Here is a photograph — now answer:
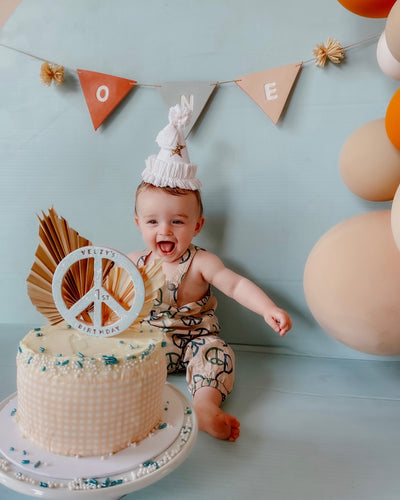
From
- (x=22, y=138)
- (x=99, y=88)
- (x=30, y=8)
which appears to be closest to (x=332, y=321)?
(x=99, y=88)

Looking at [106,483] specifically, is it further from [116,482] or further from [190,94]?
[190,94]

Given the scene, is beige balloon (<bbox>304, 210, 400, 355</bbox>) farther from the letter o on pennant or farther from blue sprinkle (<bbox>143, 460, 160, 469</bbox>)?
the letter o on pennant

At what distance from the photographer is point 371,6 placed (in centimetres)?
104

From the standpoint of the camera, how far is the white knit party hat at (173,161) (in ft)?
4.01

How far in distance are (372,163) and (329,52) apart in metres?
0.40

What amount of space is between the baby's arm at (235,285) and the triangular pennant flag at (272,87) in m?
0.46

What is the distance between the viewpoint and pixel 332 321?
1.08m

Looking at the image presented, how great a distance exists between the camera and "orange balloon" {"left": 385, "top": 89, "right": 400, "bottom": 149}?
98 cm

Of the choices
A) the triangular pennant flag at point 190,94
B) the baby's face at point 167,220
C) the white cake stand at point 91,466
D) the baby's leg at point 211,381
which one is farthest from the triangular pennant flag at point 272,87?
the white cake stand at point 91,466

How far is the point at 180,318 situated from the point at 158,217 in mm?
297

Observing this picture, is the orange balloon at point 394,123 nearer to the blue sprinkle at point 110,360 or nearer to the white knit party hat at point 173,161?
the white knit party hat at point 173,161

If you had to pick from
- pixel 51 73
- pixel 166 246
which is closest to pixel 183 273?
pixel 166 246

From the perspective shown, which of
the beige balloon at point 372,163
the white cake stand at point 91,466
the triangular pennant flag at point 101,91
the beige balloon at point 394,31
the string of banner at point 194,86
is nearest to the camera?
the white cake stand at point 91,466

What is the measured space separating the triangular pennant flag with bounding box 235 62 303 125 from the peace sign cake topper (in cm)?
75
